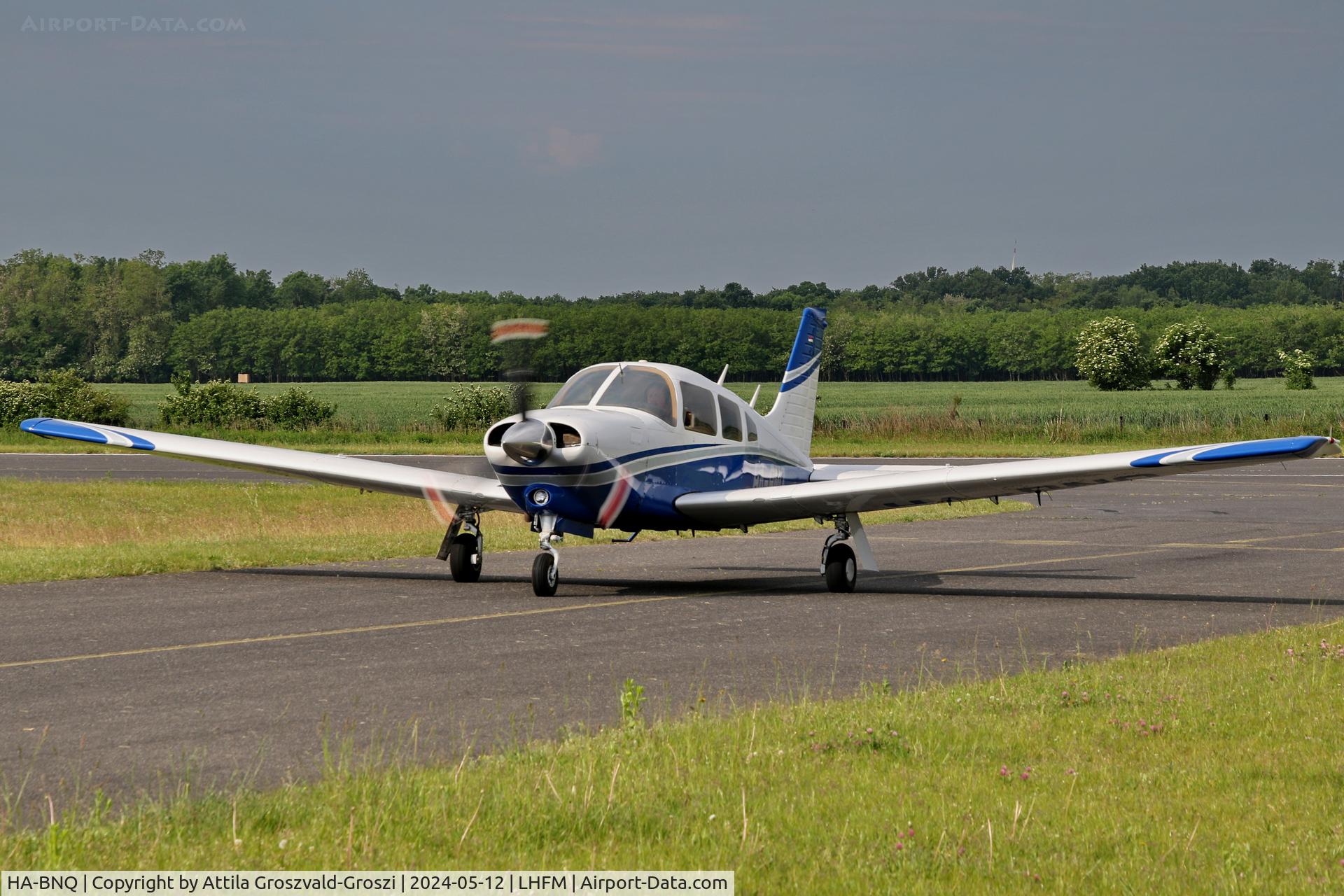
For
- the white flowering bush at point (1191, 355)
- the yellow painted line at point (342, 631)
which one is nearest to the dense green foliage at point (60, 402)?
the yellow painted line at point (342, 631)

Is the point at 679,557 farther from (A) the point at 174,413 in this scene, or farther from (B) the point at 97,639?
(A) the point at 174,413

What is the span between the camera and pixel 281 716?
856 cm

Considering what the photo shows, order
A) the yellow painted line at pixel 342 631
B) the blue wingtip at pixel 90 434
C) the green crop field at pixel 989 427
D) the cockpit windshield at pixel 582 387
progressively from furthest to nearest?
the green crop field at pixel 989 427 → the blue wingtip at pixel 90 434 → the cockpit windshield at pixel 582 387 → the yellow painted line at pixel 342 631

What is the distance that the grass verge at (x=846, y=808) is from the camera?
17.1 ft

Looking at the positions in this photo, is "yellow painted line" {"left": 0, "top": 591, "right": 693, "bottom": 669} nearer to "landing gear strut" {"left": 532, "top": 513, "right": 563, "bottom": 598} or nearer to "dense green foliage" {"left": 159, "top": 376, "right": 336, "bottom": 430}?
"landing gear strut" {"left": 532, "top": 513, "right": 563, "bottom": 598}

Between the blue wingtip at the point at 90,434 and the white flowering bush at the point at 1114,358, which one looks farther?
the white flowering bush at the point at 1114,358

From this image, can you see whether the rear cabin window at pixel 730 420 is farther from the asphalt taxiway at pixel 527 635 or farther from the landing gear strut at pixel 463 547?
the landing gear strut at pixel 463 547

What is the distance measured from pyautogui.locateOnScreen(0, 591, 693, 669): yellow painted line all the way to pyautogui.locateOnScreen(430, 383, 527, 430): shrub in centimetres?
4336

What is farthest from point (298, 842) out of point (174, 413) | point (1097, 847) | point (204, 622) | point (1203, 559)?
point (174, 413)

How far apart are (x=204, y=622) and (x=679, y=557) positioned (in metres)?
8.65

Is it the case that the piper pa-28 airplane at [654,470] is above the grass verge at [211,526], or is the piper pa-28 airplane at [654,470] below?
above

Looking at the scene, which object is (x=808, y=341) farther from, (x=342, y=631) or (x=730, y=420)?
(x=342, y=631)

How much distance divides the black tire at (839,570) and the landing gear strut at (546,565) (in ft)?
9.94

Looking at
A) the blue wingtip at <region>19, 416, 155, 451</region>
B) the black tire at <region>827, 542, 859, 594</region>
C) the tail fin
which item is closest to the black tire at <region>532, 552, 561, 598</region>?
the black tire at <region>827, 542, 859, 594</region>
